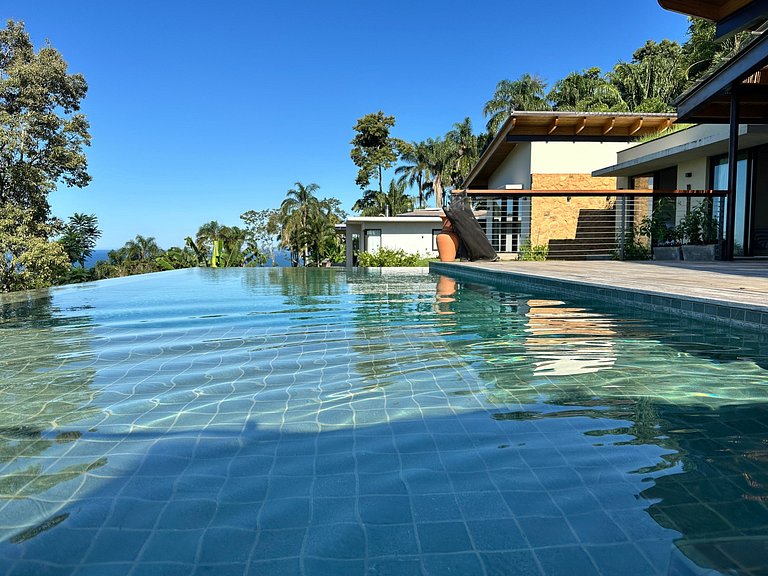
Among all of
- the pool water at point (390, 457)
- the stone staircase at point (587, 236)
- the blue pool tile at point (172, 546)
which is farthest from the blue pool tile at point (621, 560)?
the stone staircase at point (587, 236)

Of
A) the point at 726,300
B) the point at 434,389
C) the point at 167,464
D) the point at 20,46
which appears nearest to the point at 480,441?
the point at 434,389

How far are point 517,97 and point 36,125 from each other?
25508mm

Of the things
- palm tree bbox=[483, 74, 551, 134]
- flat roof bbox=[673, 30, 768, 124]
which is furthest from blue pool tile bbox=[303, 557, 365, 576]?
palm tree bbox=[483, 74, 551, 134]

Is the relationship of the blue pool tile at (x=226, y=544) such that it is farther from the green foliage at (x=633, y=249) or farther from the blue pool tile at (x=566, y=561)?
the green foliage at (x=633, y=249)

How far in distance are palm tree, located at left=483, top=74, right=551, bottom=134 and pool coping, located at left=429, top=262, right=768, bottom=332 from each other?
88.8 ft

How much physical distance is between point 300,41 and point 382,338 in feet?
87.4

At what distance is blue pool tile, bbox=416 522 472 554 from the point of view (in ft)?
4.44

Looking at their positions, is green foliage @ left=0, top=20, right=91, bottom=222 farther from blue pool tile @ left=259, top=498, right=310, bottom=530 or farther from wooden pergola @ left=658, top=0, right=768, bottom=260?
blue pool tile @ left=259, top=498, right=310, bottom=530

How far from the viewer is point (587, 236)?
51.7ft

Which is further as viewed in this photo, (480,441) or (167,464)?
(480,441)

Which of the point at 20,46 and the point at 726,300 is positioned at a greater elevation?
the point at 20,46

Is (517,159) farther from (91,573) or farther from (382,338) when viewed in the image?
(91,573)

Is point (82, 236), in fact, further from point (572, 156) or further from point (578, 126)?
point (578, 126)

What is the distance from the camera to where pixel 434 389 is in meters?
2.77
